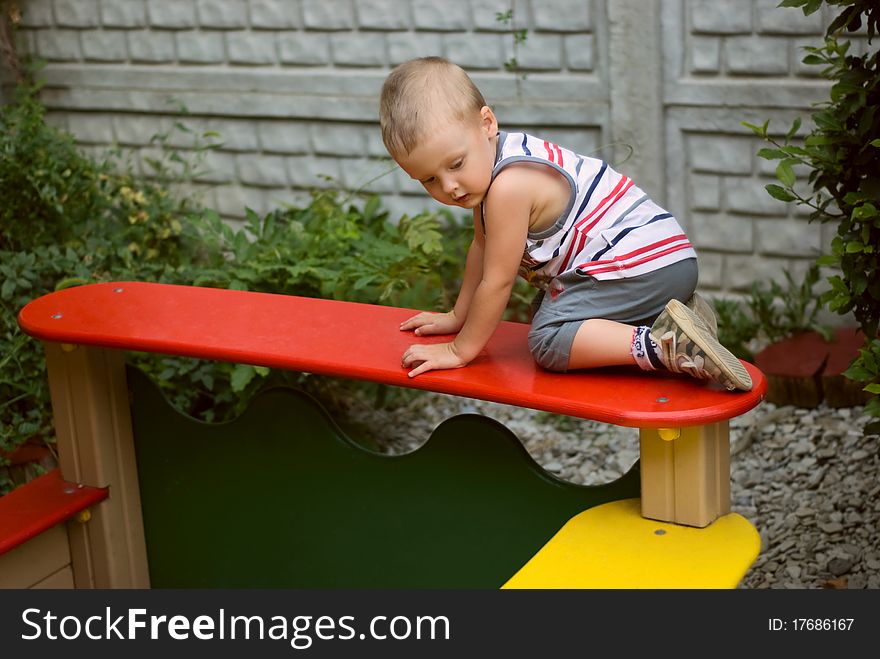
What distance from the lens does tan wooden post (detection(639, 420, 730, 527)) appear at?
2.19m

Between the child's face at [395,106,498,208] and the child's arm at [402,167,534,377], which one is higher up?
the child's face at [395,106,498,208]

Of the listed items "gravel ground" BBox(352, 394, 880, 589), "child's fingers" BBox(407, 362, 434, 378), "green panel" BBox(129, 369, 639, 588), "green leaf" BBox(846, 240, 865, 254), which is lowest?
"gravel ground" BBox(352, 394, 880, 589)

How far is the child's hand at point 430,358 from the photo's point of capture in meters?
2.38

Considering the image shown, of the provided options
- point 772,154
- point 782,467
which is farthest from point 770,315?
point 772,154

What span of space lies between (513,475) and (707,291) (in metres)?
2.30

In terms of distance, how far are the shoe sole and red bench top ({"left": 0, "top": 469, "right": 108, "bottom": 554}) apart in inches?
64.4

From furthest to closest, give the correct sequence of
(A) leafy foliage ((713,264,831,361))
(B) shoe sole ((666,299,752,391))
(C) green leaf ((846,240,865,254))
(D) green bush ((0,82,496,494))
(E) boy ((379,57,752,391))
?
(A) leafy foliage ((713,264,831,361)), (D) green bush ((0,82,496,494)), (C) green leaf ((846,240,865,254)), (E) boy ((379,57,752,391)), (B) shoe sole ((666,299,752,391))

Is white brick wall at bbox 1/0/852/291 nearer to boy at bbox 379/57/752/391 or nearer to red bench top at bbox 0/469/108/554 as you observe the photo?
boy at bbox 379/57/752/391

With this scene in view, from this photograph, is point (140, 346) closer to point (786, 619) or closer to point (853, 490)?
point (786, 619)

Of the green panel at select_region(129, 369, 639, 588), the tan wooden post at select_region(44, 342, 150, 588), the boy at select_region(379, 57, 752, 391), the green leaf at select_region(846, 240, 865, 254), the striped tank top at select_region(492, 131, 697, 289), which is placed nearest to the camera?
the boy at select_region(379, 57, 752, 391)

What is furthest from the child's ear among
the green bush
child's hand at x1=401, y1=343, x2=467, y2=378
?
the green bush

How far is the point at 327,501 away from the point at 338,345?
1.70 feet

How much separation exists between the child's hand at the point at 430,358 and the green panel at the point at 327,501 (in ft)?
0.81

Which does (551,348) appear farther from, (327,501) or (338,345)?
(327,501)
